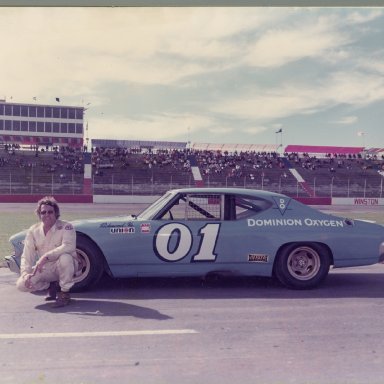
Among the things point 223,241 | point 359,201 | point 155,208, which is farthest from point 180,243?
point 359,201

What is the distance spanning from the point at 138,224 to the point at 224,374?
2.84m

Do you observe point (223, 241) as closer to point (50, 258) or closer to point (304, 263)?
point (304, 263)

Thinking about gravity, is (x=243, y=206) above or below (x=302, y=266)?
above

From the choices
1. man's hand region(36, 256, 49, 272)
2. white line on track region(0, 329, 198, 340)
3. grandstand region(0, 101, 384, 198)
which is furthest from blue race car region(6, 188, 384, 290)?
grandstand region(0, 101, 384, 198)

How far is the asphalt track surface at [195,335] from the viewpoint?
3.44 metres

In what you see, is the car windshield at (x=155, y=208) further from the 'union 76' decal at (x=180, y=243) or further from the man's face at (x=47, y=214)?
the man's face at (x=47, y=214)

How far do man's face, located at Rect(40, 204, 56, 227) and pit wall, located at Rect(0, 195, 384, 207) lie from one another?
85.2 feet

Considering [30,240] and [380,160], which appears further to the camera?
[380,160]

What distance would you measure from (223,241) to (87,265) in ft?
5.59

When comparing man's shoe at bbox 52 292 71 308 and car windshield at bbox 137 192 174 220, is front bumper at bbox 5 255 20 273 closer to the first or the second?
man's shoe at bbox 52 292 71 308

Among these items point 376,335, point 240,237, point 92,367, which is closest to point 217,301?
point 240,237

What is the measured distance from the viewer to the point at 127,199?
33188 millimetres

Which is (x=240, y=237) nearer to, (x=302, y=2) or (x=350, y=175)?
(x=302, y=2)

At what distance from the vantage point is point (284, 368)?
3.52m
